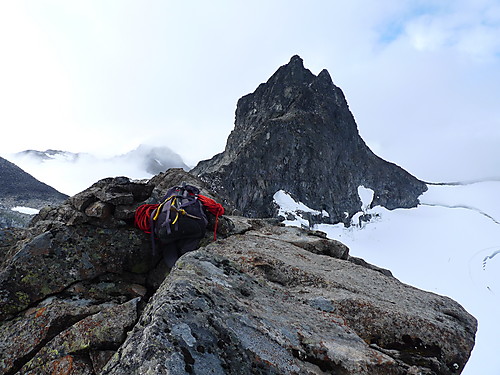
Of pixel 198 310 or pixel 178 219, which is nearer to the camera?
pixel 198 310

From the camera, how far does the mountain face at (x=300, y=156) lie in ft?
201

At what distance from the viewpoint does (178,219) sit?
7.29 m

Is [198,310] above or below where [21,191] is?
above

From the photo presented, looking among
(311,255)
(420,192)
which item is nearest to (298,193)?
(420,192)

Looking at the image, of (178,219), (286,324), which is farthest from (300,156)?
(286,324)

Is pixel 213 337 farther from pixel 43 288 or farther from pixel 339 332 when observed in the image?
pixel 43 288

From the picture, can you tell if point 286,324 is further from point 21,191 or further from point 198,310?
point 21,191

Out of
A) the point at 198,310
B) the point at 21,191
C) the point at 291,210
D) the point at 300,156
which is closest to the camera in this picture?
the point at 198,310

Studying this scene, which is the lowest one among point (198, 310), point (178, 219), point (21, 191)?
point (21, 191)

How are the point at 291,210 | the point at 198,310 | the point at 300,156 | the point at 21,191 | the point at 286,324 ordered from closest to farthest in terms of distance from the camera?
1. the point at 198,310
2. the point at 286,324
3. the point at 21,191
4. the point at 291,210
5. the point at 300,156

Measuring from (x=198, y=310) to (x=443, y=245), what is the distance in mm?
92003

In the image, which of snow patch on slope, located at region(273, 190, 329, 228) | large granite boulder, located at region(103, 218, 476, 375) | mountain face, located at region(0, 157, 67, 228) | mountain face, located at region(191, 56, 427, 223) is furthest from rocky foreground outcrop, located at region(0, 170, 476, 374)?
snow patch on slope, located at region(273, 190, 329, 228)

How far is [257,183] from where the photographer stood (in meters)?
62.2

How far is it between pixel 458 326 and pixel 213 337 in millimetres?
5307
